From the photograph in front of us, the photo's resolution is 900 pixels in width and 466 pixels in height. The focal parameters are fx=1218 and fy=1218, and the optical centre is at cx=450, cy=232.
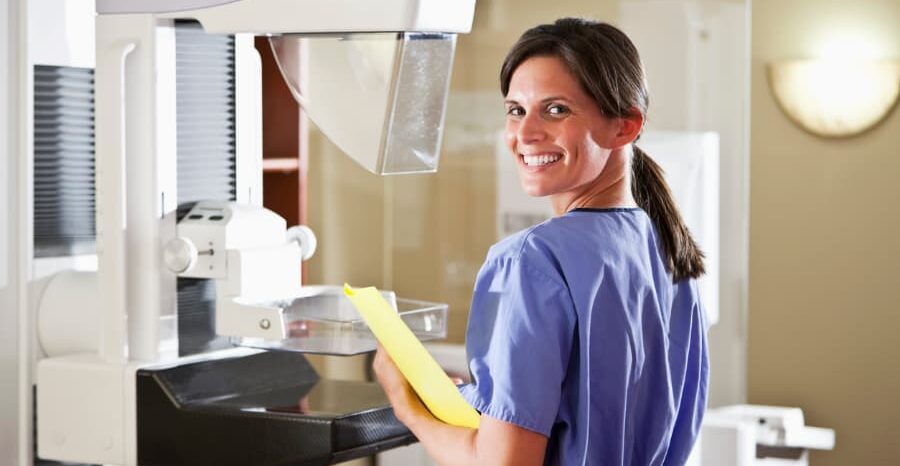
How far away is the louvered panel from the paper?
15.9 inches

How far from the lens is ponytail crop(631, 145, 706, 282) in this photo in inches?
53.2

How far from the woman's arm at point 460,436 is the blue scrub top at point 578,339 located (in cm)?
2

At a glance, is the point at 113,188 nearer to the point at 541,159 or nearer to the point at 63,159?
the point at 63,159

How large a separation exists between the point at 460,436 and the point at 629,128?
0.37m

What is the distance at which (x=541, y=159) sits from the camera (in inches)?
50.1

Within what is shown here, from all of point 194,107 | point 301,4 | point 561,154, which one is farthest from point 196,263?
point 561,154

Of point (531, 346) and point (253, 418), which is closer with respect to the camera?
point (531, 346)

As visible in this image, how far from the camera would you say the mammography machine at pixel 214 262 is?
1430 millimetres

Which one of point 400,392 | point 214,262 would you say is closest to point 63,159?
point 214,262

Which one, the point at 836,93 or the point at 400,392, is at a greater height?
the point at 836,93

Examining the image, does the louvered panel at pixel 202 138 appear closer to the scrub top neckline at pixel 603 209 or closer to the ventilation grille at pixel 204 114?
the ventilation grille at pixel 204 114

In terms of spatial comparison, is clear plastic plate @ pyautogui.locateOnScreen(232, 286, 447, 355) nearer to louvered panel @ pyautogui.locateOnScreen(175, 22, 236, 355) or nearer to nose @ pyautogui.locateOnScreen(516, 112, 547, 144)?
louvered panel @ pyautogui.locateOnScreen(175, 22, 236, 355)

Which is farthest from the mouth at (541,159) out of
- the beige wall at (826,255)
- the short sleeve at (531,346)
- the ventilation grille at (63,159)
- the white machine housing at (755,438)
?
the beige wall at (826,255)

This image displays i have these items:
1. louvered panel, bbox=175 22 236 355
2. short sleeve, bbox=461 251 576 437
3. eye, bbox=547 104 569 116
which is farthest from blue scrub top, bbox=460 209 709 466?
louvered panel, bbox=175 22 236 355
